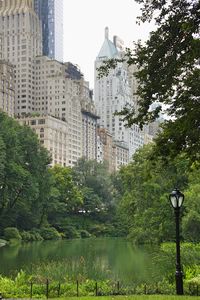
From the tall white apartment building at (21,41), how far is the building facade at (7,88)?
27.9 ft

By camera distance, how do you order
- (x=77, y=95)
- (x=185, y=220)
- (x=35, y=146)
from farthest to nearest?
(x=77, y=95) < (x=35, y=146) < (x=185, y=220)

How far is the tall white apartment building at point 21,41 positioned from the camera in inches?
6609

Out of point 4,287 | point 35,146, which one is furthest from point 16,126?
point 4,287

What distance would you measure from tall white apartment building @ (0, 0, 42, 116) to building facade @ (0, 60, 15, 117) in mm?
8499

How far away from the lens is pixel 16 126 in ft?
233

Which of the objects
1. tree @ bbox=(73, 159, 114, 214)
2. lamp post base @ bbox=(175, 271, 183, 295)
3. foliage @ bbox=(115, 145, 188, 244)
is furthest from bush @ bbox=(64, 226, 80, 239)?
lamp post base @ bbox=(175, 271, 183, 295)

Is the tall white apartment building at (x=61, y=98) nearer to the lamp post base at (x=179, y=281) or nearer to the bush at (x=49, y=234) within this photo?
the bush at (x=49, y=234)

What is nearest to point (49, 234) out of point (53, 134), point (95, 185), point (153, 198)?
point (153, 198)

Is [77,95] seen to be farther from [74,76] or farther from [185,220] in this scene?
[185,220]

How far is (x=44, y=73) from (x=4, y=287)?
157 metres

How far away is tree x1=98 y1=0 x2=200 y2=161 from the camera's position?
12555 mm

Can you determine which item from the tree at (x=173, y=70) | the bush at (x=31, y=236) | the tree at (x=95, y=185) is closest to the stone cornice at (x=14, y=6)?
the tree at (x=95, y=185)

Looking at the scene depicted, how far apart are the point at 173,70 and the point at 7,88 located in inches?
5740

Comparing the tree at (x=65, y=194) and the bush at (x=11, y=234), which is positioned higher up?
the tree at (x=65, y=194)
